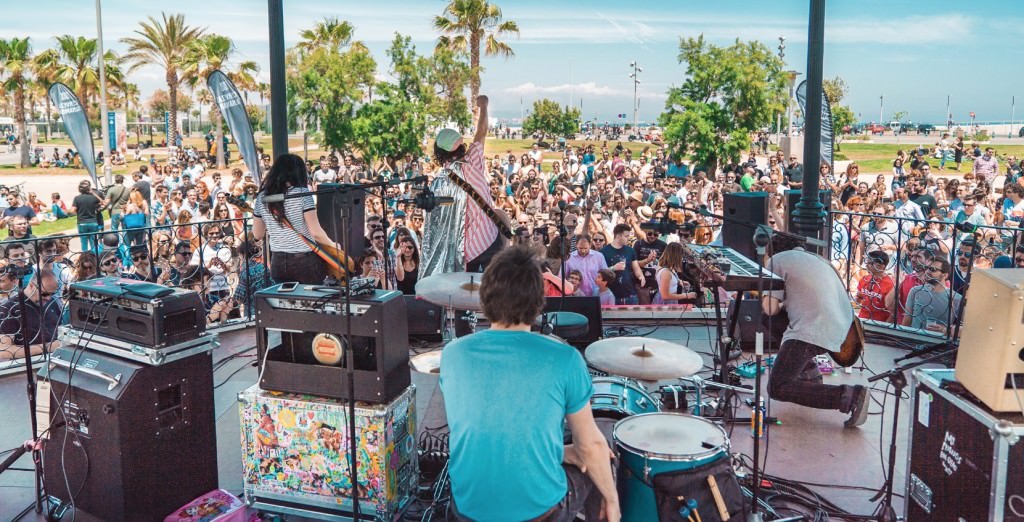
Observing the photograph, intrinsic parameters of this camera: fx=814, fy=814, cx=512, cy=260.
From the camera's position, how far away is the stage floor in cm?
450

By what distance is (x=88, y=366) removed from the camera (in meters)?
4.00

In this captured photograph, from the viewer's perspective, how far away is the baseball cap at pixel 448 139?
18.8ft

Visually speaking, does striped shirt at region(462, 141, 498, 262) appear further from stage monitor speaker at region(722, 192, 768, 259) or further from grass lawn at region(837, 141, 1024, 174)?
grass lawn at region(837, 141, 1024, 174)

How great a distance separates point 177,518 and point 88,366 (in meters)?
0.87

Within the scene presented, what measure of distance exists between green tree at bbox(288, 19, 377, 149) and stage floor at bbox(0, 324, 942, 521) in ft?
60.5

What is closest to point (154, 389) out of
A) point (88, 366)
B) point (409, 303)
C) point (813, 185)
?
point (88, 366)

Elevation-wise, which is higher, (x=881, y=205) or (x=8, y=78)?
(x=8, y=78)

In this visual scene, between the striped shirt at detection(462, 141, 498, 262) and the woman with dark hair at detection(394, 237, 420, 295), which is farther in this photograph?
the woman with dark hair at detection(394, 237, 420, 295)

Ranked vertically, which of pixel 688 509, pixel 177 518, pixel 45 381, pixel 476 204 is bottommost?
pixel 177 518

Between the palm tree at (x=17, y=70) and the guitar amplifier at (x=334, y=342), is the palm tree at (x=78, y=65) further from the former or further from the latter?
the guitar amplifier at (x=334, y=342)

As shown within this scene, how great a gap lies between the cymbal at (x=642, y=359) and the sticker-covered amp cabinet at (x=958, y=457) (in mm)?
1102

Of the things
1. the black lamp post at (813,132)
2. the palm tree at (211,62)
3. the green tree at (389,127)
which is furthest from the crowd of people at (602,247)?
the palm tree at (211,62)

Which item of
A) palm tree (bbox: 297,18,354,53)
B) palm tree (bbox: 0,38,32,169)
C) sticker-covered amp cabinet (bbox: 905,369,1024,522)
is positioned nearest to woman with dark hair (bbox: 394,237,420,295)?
sticker-covered amp cabinet (bbox: 905,369,1024,522)

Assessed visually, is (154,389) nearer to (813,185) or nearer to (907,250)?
(813,185)
